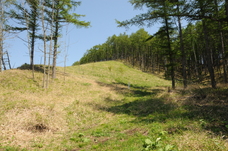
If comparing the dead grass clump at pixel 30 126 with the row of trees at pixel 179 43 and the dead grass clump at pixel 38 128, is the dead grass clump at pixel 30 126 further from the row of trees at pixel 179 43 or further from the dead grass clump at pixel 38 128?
the row of trees at pixel 179 43

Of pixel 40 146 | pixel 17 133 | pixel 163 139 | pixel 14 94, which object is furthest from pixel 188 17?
pixel 14 94

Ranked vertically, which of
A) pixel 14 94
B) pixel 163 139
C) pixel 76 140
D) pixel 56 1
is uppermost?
pixel 56 1

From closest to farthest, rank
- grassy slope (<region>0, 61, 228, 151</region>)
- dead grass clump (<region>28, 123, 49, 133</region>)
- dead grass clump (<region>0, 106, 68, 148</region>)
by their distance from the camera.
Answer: grassy slope (<region>0, 61, 228, 151</region>)
dead grass clump (<region>0, 106, 68, 148</region>)
dead grass clump (<region>28, 123, 49, 133</region>)

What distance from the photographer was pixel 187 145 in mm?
4801

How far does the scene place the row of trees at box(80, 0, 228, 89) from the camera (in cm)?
977

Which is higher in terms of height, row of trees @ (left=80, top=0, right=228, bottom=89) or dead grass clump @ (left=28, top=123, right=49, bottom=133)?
row of trees @ (left=80, top=0, right=228, bottom=89)

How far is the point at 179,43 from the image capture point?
2014cm

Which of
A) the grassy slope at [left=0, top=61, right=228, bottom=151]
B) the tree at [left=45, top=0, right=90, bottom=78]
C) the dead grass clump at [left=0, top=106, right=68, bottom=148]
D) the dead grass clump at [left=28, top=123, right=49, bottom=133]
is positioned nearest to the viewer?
the grassy slope at [left=0, top=61, right=228, bottom=151]

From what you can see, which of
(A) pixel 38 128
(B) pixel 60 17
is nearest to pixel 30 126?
(A) pixel 38 128

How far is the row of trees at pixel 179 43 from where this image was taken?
9773 mm

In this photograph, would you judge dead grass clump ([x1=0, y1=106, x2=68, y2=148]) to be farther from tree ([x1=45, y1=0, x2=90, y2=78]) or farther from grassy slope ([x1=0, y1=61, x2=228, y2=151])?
tree ([x1=45, y1=0, x2=90, y2=78])

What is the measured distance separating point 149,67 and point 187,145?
5571cm

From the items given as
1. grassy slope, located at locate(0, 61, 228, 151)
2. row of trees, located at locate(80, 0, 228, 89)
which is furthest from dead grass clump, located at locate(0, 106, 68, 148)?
row of trees, located at locate(80, 0, 228, 89)

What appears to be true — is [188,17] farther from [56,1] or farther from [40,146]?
[56,1]
